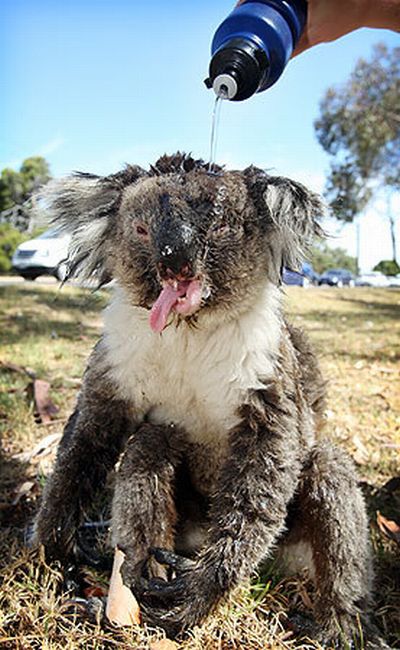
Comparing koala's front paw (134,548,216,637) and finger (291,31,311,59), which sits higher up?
finger (291,31,311,59)

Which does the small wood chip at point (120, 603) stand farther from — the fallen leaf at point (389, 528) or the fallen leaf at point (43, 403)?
the fallen leaf at point (43, 403)

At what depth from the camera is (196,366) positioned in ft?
5.89

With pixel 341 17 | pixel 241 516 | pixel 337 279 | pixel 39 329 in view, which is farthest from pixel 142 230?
pixel 337 279

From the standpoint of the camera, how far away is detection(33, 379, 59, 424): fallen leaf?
334 centimetres

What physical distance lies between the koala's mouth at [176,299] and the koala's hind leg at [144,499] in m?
0.40

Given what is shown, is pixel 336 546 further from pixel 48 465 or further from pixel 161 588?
pixel 48 465

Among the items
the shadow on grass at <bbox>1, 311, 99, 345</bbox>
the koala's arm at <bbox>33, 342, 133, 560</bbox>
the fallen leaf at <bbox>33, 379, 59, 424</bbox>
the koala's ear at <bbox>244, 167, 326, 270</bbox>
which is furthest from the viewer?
the shadow on grass at <bbox>1, 311, 99, 345</bbox>

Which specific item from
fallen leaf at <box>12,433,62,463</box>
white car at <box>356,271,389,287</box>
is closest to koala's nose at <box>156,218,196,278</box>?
fallen leaf at <box>12,433,62,463</box>

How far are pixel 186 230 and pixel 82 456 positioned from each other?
2.58 feet

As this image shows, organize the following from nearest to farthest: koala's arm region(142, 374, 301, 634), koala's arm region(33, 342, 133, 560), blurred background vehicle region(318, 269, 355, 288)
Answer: koala's arm region(142, 374, 301, 634)
koala's arm region(33, 342, 133, 560)
blurred background vehicle region(318, 269, 355, 288)

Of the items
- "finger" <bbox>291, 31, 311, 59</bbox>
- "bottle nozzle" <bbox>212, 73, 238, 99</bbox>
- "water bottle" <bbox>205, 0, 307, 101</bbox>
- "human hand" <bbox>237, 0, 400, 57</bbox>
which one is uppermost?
"human hand" <bbox>237, 0, 400, 57</bbox>

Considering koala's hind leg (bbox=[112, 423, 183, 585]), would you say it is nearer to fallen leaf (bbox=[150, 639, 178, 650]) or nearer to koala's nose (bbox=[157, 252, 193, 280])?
fallen leaf (bbox=[150, 639, 178, 650])

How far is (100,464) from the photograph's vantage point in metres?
1.96

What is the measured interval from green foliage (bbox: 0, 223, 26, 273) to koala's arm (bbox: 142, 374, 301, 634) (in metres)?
17.6
